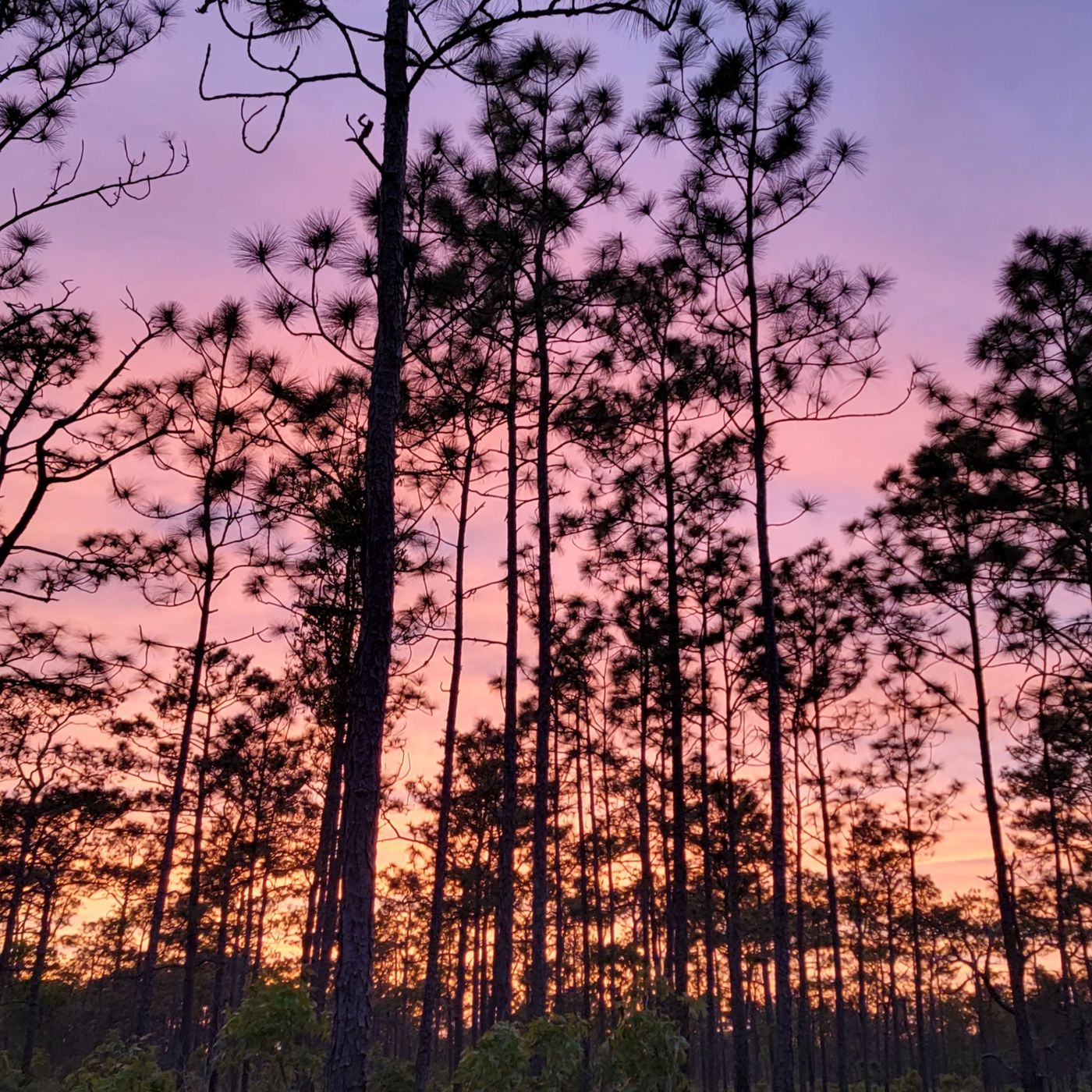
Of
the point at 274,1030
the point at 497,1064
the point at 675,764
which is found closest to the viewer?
the point at 497,1064

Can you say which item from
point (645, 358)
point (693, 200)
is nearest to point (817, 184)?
point (693, 200)

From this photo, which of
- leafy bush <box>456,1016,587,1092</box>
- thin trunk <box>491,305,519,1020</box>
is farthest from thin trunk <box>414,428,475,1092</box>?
leafy bush <box>456,1016,587,1092</box>

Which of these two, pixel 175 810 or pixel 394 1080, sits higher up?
pixel 175 810

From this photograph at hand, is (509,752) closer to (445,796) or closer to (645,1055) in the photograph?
(445,796)

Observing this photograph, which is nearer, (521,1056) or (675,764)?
(521,1056)

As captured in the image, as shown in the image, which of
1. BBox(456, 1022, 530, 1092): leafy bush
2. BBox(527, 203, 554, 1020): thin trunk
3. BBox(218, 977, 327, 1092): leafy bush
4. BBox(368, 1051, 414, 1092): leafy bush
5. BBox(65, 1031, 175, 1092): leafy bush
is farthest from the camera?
BBox(368, 1051, 414, 1092): leafy bush

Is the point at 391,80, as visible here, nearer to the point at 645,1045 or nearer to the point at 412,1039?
the point at 645,1045

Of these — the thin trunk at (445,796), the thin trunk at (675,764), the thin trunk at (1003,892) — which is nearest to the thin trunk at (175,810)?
the thin trunk at (445,796)

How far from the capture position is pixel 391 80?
25.7 ft

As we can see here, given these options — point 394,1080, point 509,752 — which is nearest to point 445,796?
point 509,752

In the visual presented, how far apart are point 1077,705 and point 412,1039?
90.5 m

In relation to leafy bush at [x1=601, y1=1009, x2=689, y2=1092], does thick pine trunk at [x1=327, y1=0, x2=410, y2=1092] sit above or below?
above

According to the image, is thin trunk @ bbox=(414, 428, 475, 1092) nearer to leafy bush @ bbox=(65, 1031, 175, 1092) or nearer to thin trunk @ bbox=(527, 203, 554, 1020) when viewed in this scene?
thin trunk @ bbox=(527, 203, 554, 1020)

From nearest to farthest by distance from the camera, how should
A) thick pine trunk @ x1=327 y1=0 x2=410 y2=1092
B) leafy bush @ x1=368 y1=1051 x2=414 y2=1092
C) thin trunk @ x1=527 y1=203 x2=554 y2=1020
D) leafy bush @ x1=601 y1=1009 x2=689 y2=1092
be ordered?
thick pine trunk @ x1=327 y1=0 x2=410 y2=1092 → leafy bush @ x1=601 y1=1009 x2=689 y2=1092 → thin trunk @ x1=527 y1=203 x2=554 y2=1020 → leafy bush @ x1=368 y1=1051 x2=414 y2=1092
